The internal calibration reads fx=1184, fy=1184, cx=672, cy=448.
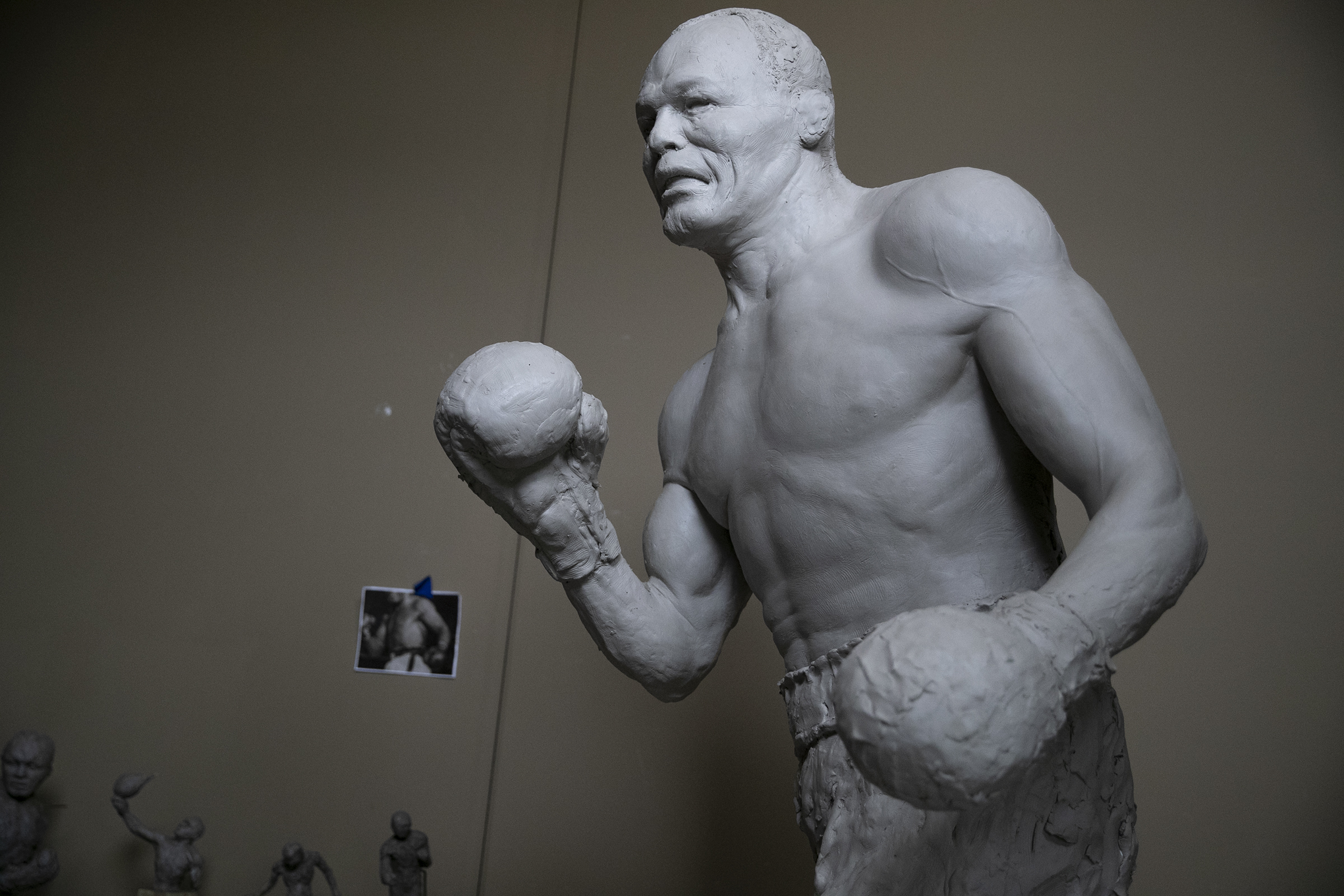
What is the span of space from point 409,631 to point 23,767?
887 millimetres

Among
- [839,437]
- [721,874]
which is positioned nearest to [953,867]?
[839,437]

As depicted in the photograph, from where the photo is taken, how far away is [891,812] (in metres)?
1.25

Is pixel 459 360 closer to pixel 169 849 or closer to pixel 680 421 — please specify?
pixel 169 849

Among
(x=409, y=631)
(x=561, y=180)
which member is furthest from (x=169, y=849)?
(x=561, y=180)

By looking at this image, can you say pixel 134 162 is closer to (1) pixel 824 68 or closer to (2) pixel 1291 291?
(1) pixel 824 68

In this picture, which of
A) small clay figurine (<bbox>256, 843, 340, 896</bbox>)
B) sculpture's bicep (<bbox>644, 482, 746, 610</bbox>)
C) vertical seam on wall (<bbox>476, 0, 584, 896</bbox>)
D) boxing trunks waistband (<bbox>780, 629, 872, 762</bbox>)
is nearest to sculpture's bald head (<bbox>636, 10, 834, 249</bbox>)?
sculpture's bicep (<bbox>644, 482, 746, 610</bbox>)

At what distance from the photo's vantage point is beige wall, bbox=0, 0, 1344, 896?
2439 millimetres

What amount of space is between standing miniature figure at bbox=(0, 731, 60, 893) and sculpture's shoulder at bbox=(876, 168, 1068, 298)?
2.34 metres

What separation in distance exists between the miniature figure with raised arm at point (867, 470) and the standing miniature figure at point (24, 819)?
5.82ft

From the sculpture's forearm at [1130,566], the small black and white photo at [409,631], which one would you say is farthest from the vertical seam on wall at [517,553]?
the sculpture's forearm at [1130,566]

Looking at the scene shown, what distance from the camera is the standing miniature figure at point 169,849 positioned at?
8.60ft

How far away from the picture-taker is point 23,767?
2.65m

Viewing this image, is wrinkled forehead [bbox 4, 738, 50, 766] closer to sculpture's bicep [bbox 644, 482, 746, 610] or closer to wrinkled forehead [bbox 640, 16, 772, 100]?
sculpture's bicep [bbox 644, 482, 746, 610]

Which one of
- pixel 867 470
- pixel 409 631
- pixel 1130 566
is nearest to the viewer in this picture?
pixel 1130 566
